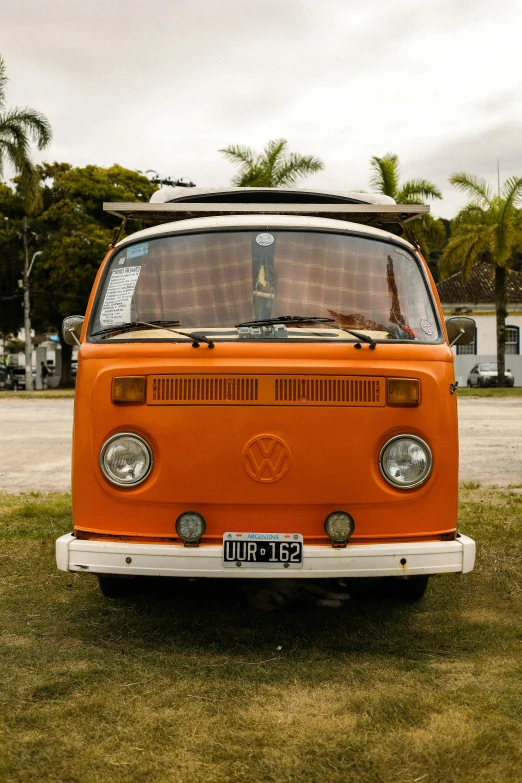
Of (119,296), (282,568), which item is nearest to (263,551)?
(282,568)

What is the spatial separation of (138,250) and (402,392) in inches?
67.3

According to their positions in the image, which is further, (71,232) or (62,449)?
(71,232)

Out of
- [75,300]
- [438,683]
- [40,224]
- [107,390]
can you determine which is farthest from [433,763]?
[40,224]

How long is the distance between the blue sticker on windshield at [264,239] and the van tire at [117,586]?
6.51 ft

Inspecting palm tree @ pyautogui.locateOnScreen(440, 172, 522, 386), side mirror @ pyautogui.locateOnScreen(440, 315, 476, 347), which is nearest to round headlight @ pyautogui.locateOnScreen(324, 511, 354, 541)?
side mirror @ pyautogui.locateOnScreen(440, 315, 476, 347)

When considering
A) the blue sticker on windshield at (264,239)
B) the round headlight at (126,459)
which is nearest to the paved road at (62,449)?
the blue sticker on windshield at (264,239)

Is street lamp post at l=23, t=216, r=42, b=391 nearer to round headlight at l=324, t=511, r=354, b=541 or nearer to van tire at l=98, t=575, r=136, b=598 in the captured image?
van tire at l=98, t=575, r=136, b=598

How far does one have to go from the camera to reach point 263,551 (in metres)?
4.12

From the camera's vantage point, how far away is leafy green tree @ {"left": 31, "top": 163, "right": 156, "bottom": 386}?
4069 centimetres

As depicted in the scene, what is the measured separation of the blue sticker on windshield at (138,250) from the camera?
501cm

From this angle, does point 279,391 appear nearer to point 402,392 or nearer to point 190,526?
point 402,392

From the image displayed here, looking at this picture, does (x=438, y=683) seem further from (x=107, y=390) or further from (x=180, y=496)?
(x=107, y=390)

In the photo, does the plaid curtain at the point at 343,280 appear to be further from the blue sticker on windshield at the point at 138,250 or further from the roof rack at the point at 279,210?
the blue sticker on windshield at the point at 138,250

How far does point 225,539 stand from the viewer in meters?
4.14
